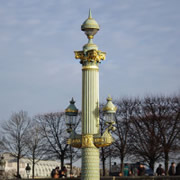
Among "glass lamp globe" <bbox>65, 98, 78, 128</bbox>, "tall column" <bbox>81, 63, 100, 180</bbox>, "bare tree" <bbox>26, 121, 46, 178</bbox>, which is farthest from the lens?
"bare tree" <bbox>26, 121, 46, 178</bbox>

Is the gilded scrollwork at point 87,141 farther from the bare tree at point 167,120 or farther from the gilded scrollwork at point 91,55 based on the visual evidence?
the bare tree at point 167,120

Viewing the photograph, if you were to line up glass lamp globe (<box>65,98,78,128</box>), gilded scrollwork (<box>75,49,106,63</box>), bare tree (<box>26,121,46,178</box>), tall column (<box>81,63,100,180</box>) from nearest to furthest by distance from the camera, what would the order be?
tall column (<box>81,63,100,180</box>)
gilded scrollwork (<box>75,49,106,63</box>)
glass lamp globe (<box>65,98,78,128</box>)
bare tree (<box>26,121,46,178</box>)

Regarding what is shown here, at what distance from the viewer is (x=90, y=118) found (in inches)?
813

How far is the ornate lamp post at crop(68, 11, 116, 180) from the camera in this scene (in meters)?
20.5

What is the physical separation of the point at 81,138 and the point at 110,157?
3184cm

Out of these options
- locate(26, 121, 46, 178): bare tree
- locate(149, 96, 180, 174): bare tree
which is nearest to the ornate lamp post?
locate(149, 96, 180, 174): bare tree

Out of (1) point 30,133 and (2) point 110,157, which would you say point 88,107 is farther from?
(1) point 30,133

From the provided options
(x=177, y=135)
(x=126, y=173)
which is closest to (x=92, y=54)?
(x=126, y=173)

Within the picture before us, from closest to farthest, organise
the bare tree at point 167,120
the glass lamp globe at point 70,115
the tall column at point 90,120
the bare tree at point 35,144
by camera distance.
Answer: the tall column at point 90,120
the glass lamp globe at point 70,115
the bare tree at point 167,120
the bare tree at point 35,144

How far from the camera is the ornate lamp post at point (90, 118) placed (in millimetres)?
20469

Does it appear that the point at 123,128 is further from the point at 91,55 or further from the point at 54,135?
the point at 91,55

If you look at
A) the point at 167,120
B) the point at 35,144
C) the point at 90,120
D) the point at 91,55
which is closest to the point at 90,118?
the point at 90,120

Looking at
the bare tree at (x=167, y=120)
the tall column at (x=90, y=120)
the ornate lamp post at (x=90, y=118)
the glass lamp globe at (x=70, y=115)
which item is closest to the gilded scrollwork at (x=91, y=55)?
the ornate lamp post at (x=90, y=118)

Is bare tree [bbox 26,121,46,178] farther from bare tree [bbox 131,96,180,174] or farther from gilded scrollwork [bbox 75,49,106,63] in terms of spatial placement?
gilded scrollwork [bbox 75,49,106,63]
